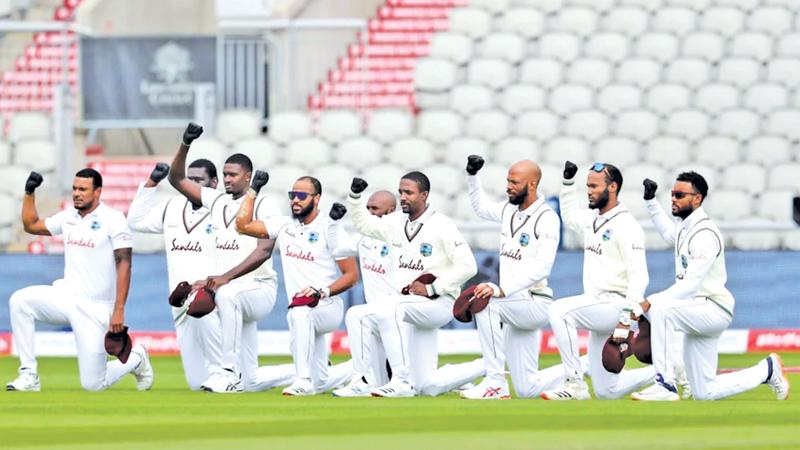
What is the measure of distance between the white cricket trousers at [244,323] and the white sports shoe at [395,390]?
4.00 ft

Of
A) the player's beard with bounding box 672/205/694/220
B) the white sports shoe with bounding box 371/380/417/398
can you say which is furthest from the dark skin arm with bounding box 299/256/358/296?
the player's beard with bounding box 672/205/694/220

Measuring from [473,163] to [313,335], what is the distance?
5.94ft

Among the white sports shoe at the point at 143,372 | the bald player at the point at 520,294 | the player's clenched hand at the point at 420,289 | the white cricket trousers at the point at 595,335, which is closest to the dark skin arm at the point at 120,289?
the white sports shoe at the point at 143,372

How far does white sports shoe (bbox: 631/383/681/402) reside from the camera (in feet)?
40.4

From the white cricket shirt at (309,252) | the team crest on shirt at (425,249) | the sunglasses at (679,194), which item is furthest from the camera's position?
the white cricket shirt at (309,252)

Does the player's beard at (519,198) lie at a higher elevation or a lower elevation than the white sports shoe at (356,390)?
higher

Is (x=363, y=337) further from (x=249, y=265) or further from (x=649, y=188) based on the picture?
(x=649, y=188)

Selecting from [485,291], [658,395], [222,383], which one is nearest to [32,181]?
[222,383]

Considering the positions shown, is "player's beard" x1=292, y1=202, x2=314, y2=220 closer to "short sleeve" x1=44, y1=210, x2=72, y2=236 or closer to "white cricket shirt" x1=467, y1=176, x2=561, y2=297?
"white cricket shirt" x1=467, y1=176, x2=561, y2=297

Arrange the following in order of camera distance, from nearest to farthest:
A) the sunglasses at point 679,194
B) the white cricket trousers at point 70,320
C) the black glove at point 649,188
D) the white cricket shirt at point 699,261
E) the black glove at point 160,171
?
1. the white cricket shirt at point 699,261
2. the sunglasses at point 679,194
3. the black glove at point 649,188
4. the black glove at point 160,171
5. the white cricket trousers at point 70,320

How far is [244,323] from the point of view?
14086 mm

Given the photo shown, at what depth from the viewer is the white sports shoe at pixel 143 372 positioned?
1402cm

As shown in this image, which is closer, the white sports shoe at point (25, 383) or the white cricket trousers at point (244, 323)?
the white sports shoe at point (25, 383)

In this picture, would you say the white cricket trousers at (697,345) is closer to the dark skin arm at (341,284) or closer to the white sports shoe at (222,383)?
the dark skin arm at (341,284)
